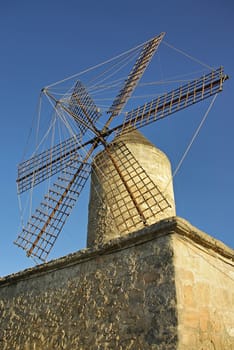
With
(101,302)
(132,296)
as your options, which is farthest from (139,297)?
(101,302)

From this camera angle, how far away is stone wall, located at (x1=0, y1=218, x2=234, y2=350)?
8.08ft

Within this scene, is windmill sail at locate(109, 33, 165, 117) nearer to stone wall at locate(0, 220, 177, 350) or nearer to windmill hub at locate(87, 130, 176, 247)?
windmill hub at locate(87, 130, 176, 247)

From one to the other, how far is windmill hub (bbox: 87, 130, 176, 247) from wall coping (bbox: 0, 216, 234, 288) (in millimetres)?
1794

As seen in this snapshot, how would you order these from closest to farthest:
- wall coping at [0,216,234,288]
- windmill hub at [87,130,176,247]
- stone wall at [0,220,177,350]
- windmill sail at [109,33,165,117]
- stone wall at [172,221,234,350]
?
1. stone wall at [172,221,234,350]
2. stone wall at [0,220,177,350]
3. wall coping at [0,216,234,288]
4. windmill hub at [87,130,176,247]
5. windmill sail at [109,33,165,117]

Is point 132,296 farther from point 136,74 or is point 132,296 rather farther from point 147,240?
point 136,74

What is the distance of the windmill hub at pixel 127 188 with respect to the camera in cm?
559

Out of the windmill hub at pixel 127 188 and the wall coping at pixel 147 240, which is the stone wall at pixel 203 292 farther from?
the windmill hub at pixel 127 188

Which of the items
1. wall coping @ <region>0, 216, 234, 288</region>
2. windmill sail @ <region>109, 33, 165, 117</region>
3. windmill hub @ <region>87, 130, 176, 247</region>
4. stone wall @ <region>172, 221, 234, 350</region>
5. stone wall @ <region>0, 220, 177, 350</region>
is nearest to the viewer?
stone wall @ <region>172, 221, 234, 350</region>

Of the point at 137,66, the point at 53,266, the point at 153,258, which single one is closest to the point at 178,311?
the point at 153,258

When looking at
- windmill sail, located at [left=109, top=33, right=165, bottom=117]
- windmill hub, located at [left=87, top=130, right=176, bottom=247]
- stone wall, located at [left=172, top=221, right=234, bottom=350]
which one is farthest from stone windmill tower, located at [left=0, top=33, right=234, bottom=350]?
windmill sail, located at [left=109, top=33, right=165, bottom=117]

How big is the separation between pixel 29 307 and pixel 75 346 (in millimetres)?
918

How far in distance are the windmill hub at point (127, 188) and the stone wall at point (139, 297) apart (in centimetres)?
199

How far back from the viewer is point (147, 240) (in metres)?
2.89

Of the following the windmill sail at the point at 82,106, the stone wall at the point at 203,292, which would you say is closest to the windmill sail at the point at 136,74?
the windmill sail at the point at 82,106
